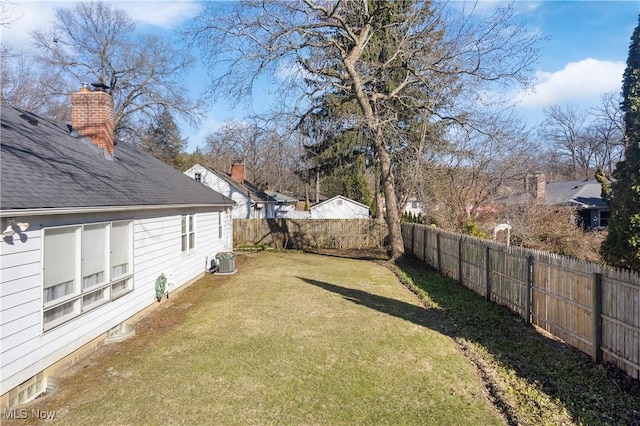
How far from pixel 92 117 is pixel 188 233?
12.9 ft

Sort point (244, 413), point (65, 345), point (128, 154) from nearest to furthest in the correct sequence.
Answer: point (244, 413), point (65, 345), point (128, 154)

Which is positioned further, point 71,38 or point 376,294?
point 71,38

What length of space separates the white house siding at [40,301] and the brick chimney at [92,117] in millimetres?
2565

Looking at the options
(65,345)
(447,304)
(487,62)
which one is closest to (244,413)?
(65,345)

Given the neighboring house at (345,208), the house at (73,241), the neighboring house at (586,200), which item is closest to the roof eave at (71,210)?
the house at (73,241)

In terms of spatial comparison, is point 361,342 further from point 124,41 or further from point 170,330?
point 124,41

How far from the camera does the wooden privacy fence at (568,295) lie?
4824mm

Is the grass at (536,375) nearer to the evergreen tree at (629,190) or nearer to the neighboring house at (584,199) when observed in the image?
the evergreen tree at (629,190)

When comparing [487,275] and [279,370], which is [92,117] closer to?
[279,370]

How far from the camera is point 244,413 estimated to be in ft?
13.9

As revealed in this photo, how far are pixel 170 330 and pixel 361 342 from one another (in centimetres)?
371

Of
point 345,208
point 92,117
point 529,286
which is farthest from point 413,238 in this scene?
point 345,208

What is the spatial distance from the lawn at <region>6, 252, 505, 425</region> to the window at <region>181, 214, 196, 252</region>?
2077mm

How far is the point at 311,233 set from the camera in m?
21.1
